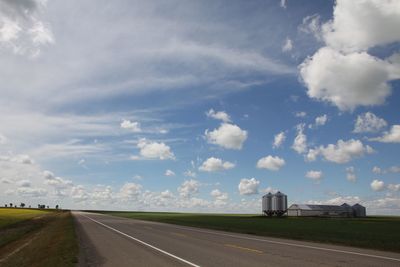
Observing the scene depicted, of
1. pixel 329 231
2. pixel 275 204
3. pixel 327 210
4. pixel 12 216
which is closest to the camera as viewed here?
pixel 329 231

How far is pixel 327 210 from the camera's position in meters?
140

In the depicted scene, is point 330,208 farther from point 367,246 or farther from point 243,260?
point 243,260

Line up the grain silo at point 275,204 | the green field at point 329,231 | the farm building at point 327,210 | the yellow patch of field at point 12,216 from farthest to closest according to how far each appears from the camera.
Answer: the farm building at point 327,210 < the grain silo at point 275,204 < the yellow patch of field at point 12,216 < the green field at point 329,231

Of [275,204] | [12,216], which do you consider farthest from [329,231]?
[275,204]

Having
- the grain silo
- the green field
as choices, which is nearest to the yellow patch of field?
the green field

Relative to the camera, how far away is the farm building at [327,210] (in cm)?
13362

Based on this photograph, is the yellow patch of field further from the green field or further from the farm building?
the farm building

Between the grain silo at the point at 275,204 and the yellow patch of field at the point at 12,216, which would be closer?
the yellow patch of field at the point at 12,216

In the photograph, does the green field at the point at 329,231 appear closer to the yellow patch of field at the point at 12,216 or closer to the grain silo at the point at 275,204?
the yellow patch of field at the point at 12,216

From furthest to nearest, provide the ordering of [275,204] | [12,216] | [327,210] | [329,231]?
1. [327,210]
2. [275,204]
3. [12,216]
4. [329,231]

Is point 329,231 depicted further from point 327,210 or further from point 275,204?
point 327,210

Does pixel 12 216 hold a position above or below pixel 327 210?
below

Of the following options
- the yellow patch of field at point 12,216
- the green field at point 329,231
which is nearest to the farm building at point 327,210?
the green field at point 329,231

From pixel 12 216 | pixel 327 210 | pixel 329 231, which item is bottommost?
pixel 329 231
